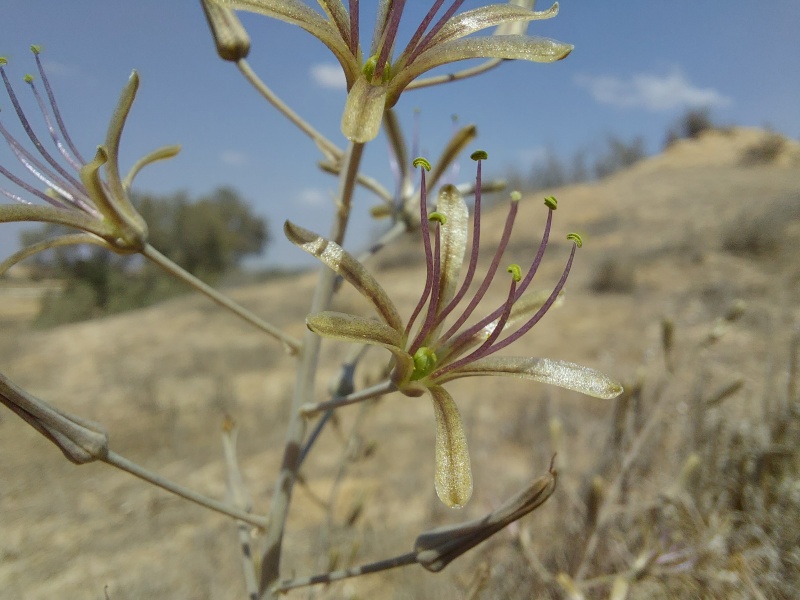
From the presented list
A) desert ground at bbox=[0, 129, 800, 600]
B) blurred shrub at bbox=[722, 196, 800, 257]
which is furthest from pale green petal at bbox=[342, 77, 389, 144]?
blurred shrub at bbox=[722, 196, 800, 257]

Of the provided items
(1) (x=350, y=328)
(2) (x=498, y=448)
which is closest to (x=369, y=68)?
(1) (x=350, y=328)

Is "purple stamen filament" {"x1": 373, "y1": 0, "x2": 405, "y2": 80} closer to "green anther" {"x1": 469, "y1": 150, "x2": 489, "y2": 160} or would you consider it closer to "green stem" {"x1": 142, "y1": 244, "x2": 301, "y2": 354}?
"green anther" {"x1": 469, "y1": 150, "x2": 489, "y2": 160}

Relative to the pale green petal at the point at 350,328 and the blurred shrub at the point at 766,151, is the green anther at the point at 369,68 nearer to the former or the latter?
the pale green petal at the point at 350,328

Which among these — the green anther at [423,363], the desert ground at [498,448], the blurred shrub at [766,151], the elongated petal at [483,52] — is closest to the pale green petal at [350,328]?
the green anther at [423,363]

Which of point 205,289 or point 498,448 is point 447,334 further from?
point 498,448

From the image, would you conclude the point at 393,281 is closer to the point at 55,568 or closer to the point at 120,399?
the point at 120,399

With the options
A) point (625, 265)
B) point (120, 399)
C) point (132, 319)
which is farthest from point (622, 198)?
point (120, 399)
